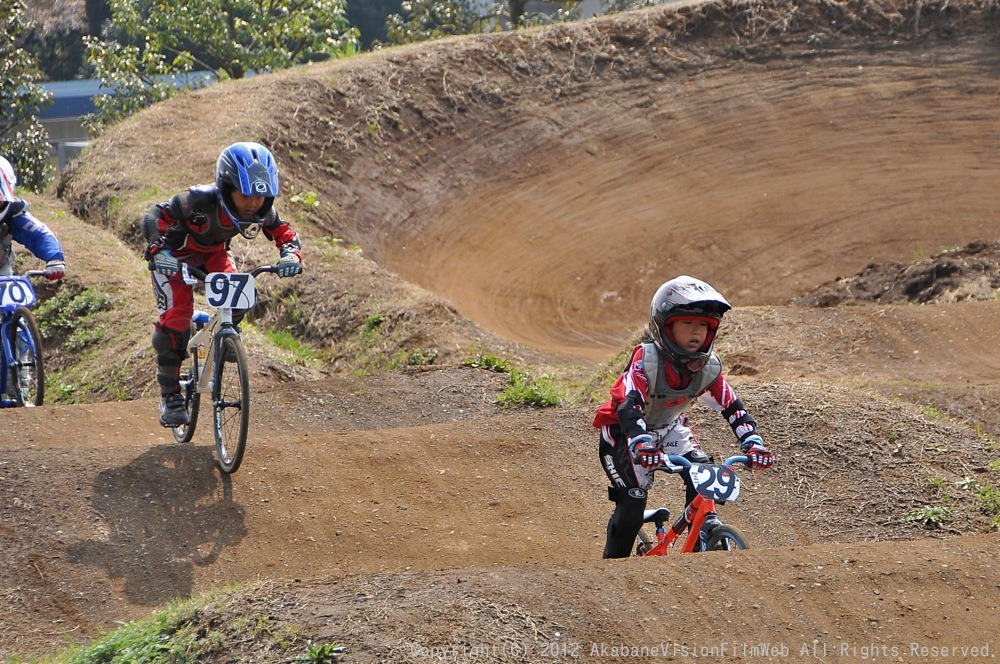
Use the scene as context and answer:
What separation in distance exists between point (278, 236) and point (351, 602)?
143 inches

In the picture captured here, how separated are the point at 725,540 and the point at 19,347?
6.62 meters

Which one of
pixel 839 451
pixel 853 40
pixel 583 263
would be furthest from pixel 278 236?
pixel 853 40

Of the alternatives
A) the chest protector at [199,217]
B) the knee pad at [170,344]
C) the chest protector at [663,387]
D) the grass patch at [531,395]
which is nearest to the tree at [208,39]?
the grass patch at [531,395]

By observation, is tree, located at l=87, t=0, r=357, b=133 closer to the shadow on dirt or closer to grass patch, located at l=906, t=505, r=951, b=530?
the shadow on dirt

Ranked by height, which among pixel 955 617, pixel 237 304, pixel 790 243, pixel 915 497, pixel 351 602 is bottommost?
pixel 790 243

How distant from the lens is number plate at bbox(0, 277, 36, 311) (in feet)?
30.0

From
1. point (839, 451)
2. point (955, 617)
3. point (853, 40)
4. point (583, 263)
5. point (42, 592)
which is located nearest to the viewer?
point (955, 617)

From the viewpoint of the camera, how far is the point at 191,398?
26.6ft

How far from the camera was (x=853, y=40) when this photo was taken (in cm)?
2481

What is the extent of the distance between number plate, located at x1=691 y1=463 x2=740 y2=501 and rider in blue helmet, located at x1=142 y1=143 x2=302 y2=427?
10.5 feet

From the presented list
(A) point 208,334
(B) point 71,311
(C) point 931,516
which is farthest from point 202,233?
(B) point 71,311

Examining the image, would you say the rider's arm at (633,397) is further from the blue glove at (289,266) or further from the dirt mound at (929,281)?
the dirt mound at (929,281)

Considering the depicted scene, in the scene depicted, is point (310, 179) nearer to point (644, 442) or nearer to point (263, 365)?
point (263, 365)

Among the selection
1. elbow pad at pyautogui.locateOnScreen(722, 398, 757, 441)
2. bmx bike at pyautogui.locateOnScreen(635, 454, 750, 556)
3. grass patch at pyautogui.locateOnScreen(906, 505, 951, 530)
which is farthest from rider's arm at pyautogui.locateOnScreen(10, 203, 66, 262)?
grass patch at pyautogui.locateOnScreen(906, 505, 951, 530)
